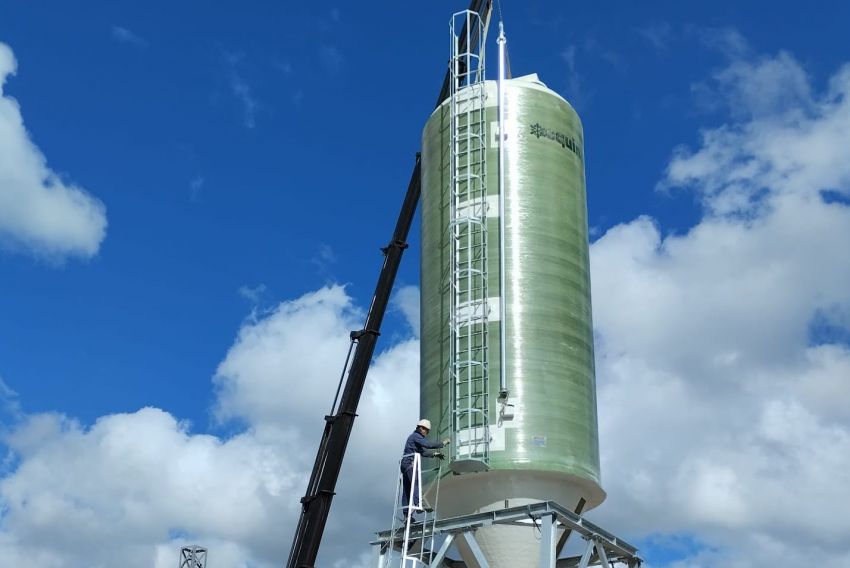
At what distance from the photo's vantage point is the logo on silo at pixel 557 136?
22.5m

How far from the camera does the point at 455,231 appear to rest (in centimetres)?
2192

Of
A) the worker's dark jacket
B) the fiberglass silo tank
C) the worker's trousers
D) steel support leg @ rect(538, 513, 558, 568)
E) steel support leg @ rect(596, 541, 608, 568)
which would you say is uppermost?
the fiberglass silo tank

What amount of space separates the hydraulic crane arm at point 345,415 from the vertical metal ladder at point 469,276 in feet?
28.4

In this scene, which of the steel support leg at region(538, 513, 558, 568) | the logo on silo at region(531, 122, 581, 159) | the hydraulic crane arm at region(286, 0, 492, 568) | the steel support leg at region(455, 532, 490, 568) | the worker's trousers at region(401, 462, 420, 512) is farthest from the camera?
the hydraulic crane arm at region(286, 0, 492, 568)

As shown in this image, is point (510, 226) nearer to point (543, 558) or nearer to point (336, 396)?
point (543, 558)

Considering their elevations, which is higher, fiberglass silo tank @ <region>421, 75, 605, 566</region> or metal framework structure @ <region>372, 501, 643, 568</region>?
fiberglass silo tank @ <region>421, 75, 605, 566</region>

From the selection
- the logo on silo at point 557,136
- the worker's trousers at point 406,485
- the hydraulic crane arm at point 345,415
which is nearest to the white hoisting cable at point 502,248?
the logo on silo at point 557,136

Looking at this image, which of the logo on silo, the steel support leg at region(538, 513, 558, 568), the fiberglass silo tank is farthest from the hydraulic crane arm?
the steel support leg at region(538, 513, 558, 568)

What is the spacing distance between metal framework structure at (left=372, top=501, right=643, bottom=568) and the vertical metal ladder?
3.42 ft

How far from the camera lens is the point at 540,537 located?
63.1ft

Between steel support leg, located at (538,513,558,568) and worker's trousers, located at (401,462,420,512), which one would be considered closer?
steel support leg, located at (538,513,558,568)

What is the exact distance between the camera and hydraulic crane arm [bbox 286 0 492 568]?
28328 millimetres

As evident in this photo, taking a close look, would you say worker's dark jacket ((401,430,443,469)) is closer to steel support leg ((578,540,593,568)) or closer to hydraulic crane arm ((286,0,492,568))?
steel support leg ((578,540,593,568))

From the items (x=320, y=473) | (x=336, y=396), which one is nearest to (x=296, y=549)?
(x=320, y=473)
